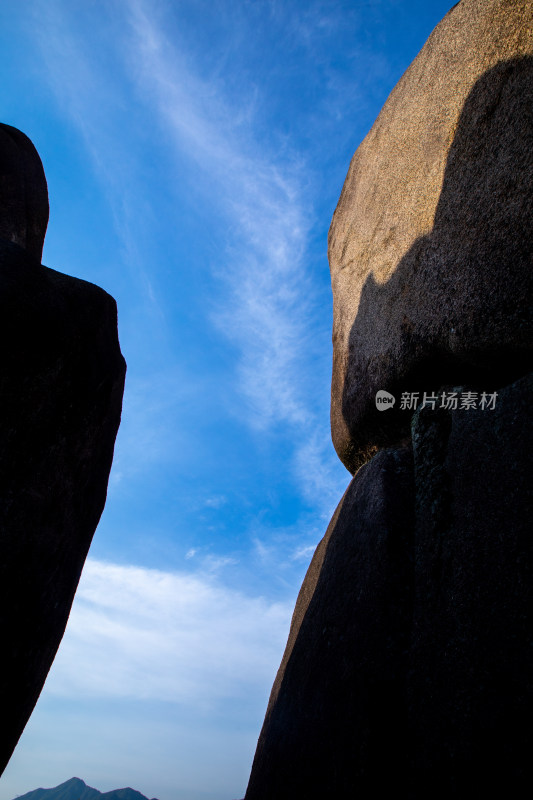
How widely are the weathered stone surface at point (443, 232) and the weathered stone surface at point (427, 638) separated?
0.46 meters

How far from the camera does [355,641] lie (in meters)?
3.29

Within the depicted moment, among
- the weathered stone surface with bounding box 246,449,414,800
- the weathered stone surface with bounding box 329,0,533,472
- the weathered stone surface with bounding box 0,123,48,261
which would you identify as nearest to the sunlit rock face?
the weathered stone surface with bounding box 246,449,414,800

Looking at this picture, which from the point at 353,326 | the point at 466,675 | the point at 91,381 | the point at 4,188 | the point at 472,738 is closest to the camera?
the point at 472,738

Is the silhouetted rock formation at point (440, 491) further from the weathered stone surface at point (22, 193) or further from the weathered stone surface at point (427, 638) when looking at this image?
the weathered stone surface at point (22, 193)

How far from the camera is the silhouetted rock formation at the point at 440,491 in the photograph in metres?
2.61

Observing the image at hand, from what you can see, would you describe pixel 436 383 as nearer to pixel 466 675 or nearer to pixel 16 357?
pixel 466 675

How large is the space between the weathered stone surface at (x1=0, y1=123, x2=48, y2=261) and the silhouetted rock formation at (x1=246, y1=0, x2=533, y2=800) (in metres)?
4.05

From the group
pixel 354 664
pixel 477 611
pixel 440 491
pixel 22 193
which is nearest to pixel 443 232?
pixel 440 491

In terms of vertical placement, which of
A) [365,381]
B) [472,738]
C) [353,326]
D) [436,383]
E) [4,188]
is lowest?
[472,738]

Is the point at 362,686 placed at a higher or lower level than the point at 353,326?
lower

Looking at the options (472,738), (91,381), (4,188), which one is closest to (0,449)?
(91,381)

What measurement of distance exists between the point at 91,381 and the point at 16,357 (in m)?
0.65

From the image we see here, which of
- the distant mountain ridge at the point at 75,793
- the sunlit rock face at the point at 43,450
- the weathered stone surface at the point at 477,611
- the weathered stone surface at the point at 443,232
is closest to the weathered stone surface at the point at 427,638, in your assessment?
the weathered stone surface at the point at 477,611

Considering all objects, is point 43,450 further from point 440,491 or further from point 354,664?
point 440,491
